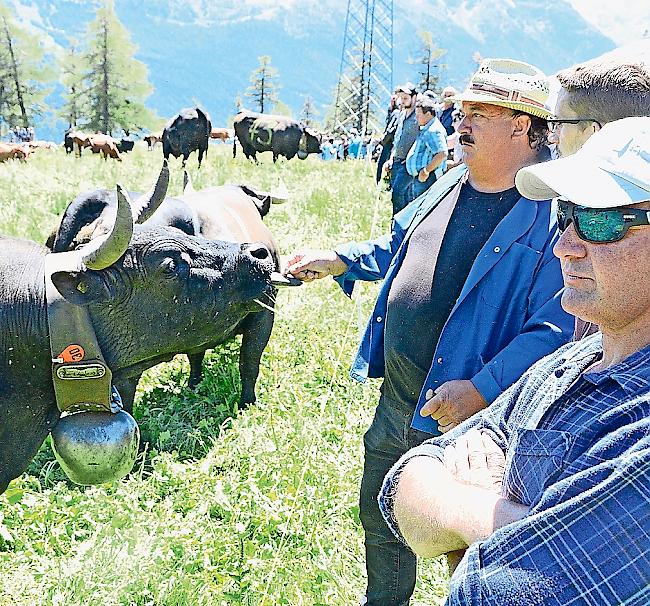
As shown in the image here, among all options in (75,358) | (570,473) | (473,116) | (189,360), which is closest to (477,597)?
(570,473)

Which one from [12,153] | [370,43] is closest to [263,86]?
[12,153]

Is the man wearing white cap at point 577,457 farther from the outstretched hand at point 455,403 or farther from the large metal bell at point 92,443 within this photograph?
the large metal bell at point 92,443

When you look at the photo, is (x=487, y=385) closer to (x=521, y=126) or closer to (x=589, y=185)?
(x=521, y=126)

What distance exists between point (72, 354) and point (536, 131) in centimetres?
204

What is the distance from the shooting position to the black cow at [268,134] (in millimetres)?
28703

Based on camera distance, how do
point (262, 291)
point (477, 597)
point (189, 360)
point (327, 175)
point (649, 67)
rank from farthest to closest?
point (327, 175), point (189, 360), point (262, 291), point (649, 67), point (477, 597)

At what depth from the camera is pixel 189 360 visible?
6.02 m

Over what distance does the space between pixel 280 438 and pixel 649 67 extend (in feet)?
11.3

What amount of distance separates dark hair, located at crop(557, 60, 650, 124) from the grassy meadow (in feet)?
7.93

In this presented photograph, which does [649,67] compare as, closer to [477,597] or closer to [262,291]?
[477,597]

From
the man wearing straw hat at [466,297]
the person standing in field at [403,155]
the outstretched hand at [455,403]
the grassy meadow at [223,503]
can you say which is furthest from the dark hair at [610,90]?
the person standing in field at [403,155]

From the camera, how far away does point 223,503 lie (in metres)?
3.99

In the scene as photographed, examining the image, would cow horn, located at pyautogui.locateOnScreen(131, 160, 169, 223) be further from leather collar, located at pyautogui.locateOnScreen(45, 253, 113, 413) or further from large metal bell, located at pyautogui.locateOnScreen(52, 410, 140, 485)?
large metal bell, located at pyautogui.locateOnScreen(52, 410, 140, 485)

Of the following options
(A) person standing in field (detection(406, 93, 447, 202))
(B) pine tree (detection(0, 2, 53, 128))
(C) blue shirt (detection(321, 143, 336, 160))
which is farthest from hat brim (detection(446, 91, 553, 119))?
(B) pine tree (detection(0, 2, 53, 128))
